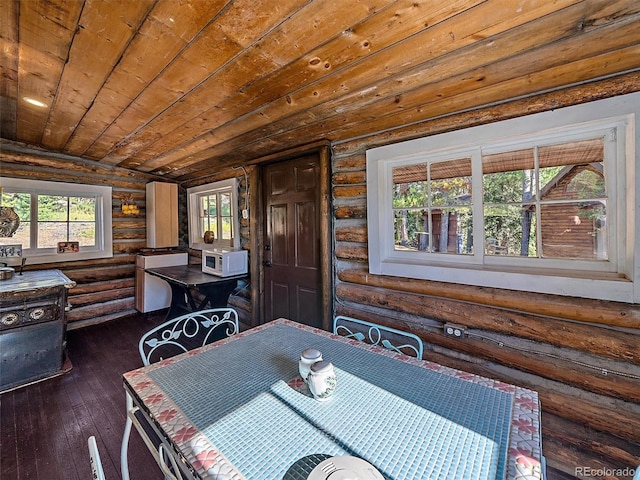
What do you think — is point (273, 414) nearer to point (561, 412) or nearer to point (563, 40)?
point (561, 412)

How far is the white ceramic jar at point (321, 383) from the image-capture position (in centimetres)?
105

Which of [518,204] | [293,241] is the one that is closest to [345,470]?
[518,204]

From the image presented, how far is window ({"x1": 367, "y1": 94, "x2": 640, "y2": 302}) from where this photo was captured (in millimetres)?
1544

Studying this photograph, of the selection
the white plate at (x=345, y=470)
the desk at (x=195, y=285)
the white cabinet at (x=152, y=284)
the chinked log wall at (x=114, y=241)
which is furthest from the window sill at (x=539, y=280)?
the chinked log wall at (x=114, y=241)

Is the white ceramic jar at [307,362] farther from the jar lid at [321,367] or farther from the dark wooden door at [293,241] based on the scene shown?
the dark wooden door at [293,241]

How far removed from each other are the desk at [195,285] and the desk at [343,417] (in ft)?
6.16

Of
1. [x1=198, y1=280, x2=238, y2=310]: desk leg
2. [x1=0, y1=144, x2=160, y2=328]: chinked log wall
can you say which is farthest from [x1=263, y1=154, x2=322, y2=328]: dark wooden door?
[x1=0, y1=144, x2=160, y2=328]: chinked log wall

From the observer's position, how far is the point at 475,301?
1.96m

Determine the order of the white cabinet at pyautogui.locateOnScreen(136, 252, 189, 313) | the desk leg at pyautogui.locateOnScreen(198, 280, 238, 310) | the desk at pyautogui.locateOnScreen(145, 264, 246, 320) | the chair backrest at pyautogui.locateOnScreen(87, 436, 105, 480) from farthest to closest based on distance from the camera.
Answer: the white cabinet at pyautogui.locateOnScreen(136, 252, 189, 313) < the desk leg at pyautogui.locateOnScreen(198, 280, 238, 310) < the desk at pyautogui.locateOnScreen(145, 264, 246, 320) < the chair backrest at pyautogui.locateOnScreen(87, 436, 105, 480)

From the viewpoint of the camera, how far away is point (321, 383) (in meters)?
1.05

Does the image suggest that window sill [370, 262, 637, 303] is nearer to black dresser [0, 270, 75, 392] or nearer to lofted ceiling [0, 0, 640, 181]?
lofted ceiling [0, 0, 640, 181]

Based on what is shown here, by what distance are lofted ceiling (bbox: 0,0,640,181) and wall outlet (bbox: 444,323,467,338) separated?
5.06 feet

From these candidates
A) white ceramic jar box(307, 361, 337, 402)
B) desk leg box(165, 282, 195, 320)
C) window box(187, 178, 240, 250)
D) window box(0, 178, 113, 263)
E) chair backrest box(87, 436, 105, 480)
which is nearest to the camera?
chair backrest box(87, 436, 105, 480)

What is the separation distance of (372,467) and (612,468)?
1.80m
